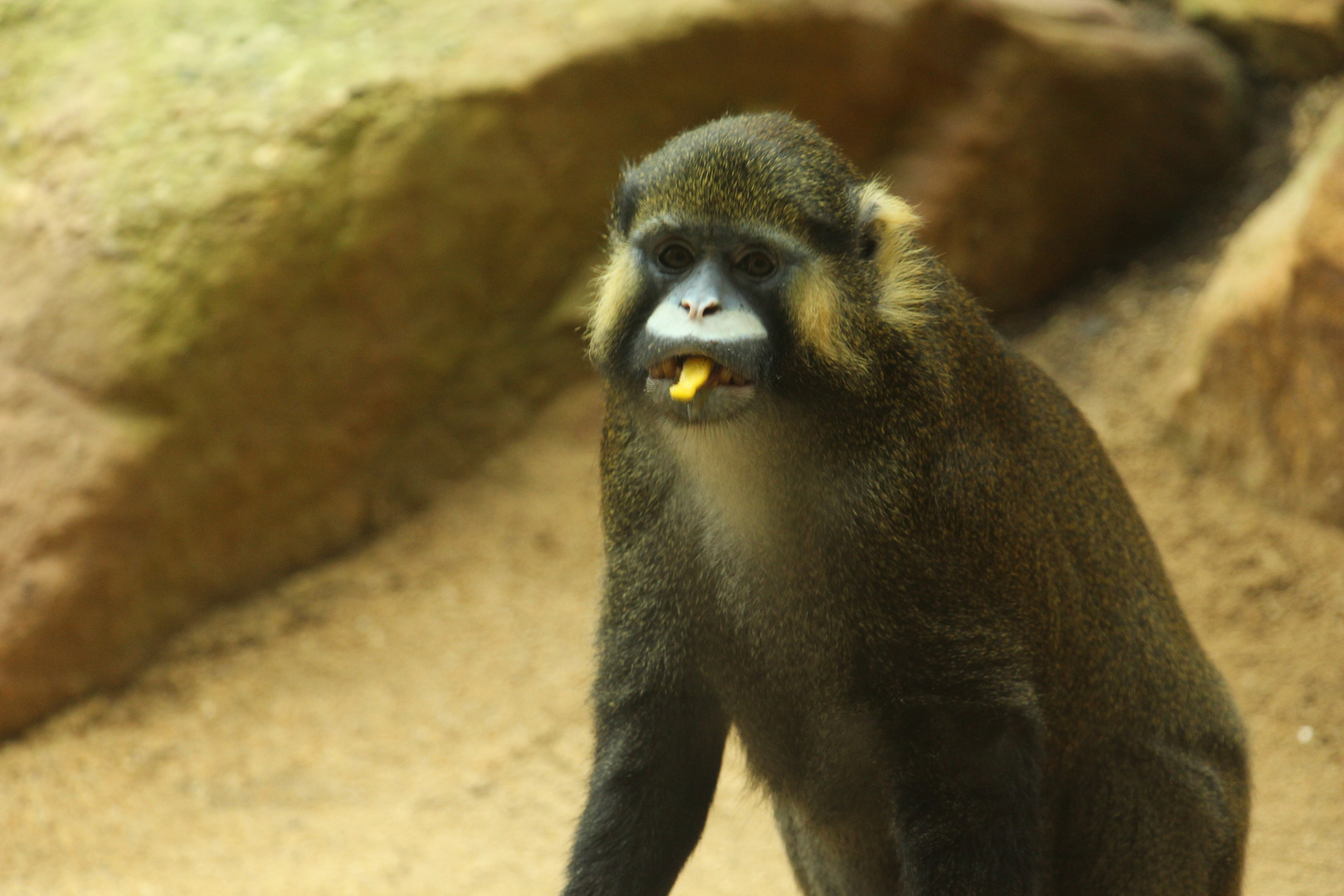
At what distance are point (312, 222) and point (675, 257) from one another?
3.65m

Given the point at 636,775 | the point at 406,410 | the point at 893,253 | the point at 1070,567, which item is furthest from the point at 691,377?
the point at 406,410

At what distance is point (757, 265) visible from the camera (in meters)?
3.30

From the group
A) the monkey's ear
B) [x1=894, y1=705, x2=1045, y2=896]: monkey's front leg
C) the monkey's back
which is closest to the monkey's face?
the monkey's ear

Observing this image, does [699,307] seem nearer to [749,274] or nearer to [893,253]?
[749,274]

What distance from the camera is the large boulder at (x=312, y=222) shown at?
6145 mm

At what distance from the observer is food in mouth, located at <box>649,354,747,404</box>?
305 centimetres

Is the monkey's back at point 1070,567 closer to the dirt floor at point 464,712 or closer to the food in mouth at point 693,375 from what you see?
the food in mouth at point 693,375

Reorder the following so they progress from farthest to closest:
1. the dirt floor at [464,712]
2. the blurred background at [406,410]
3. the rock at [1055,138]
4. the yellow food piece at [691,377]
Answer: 1. the rock at [1055,138]
2. the blurred background at [406,410]
3. the dirt floor at [464,712]
4. the yellow food piece at [691,377]

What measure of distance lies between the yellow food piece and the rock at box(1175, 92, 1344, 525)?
4.10 m

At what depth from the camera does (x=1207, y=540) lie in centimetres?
654

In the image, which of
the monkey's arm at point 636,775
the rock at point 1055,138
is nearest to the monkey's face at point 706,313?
the monkey's arm at point 636,775

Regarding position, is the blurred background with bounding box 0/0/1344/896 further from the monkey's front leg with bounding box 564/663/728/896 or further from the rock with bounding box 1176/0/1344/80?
the monkey's front leg with bounding box 564/663/728/896

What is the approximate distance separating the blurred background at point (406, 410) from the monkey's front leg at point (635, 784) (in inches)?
61.4

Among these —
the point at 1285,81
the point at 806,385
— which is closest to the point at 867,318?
the point at 806,385
